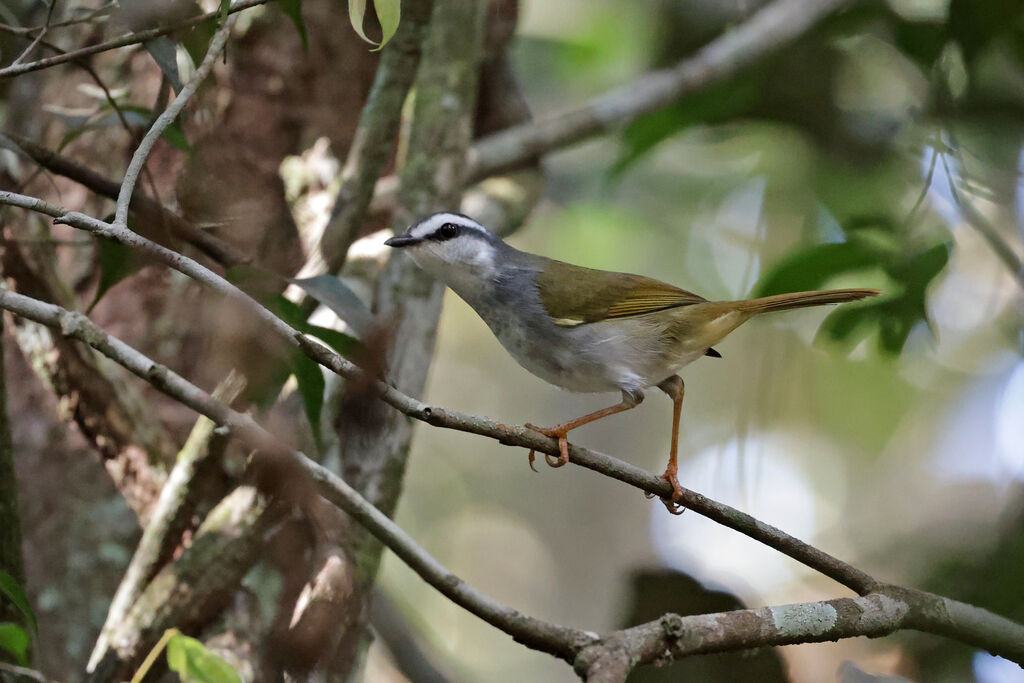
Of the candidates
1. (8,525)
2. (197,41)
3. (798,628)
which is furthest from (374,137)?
(798,628)

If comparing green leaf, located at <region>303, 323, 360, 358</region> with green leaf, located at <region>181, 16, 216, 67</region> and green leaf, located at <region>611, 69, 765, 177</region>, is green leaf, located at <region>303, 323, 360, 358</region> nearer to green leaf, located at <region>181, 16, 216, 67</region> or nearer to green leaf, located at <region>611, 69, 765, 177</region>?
green leaf, located at <region>181, 16, 216, 67</region>

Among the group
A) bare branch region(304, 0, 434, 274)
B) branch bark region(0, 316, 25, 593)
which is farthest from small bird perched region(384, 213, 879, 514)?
branch bark region(0, 316, 25, 593)

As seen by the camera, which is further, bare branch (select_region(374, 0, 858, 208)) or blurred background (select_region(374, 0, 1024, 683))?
bare branch (select_region(374, 0, 858, 208))

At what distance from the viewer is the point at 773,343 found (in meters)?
4.63

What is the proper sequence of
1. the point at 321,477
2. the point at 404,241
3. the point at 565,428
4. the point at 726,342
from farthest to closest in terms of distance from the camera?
the point at 726,342, the point at 404,241, the point at 565,428, the point at 321,477

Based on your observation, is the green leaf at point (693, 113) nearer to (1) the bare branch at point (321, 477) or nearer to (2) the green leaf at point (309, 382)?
(2) the green leaf at point (309, 382)

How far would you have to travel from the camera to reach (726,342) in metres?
8.19

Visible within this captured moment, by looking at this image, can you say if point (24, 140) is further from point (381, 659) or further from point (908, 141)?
point (908, 141)

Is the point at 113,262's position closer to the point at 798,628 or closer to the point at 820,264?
the point at 798,628

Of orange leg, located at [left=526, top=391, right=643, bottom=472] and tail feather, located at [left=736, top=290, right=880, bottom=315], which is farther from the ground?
tail feather, located at [left=736, top=290, right=880, bottom=315]

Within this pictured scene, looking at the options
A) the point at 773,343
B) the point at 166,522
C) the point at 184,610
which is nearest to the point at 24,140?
the point at 166,522

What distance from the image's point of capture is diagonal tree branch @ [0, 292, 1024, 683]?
175cm

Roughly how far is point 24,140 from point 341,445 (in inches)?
50.2

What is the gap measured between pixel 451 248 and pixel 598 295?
1.70 ft
